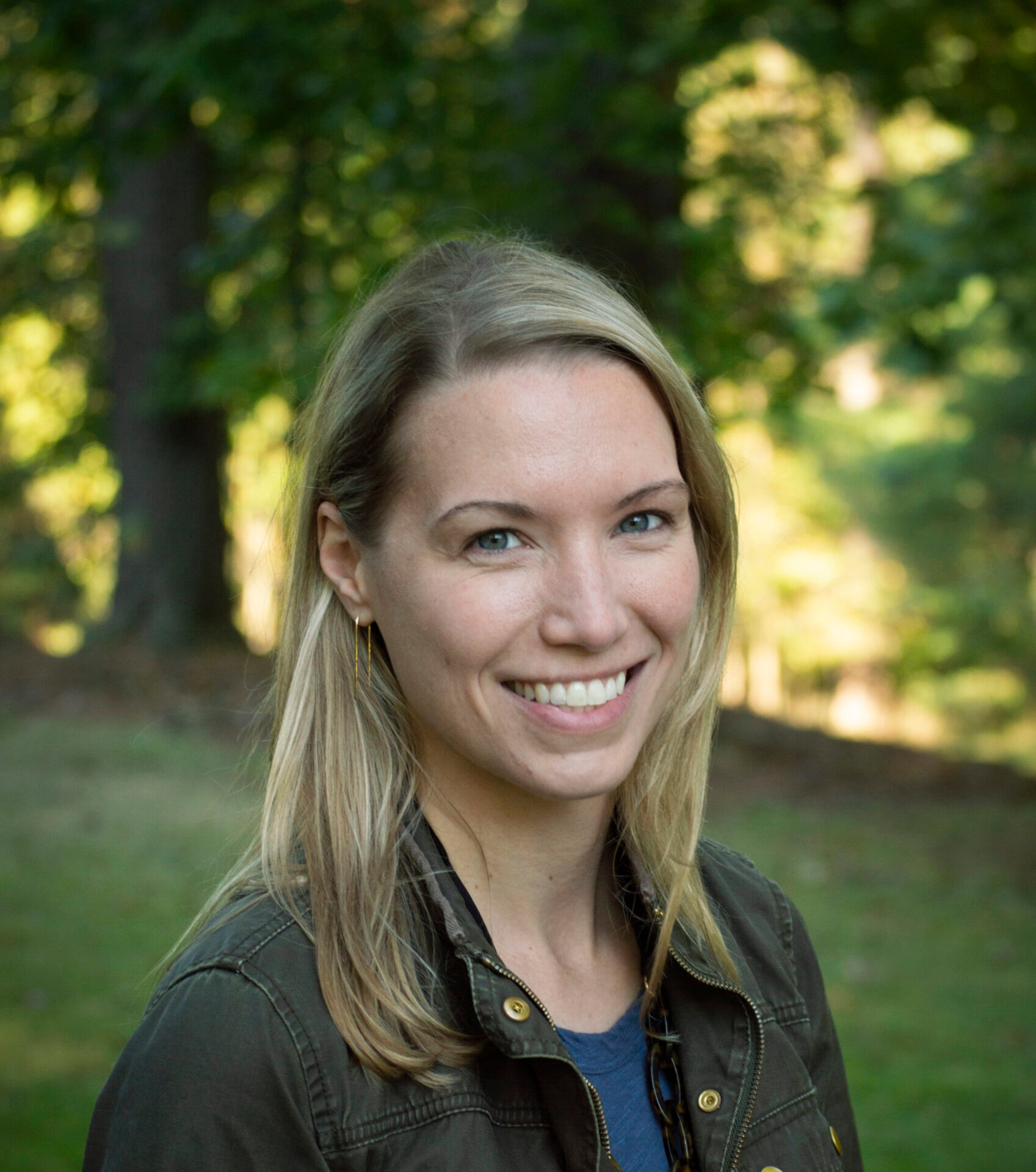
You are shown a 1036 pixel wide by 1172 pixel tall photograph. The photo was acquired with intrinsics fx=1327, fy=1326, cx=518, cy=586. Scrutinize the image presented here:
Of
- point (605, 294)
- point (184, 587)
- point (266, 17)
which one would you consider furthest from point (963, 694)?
point (605, 294)

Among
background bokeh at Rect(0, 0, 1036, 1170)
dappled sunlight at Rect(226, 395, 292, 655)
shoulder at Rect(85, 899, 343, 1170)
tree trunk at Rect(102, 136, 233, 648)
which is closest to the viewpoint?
shoulder at Rect(85, 899, 343, 1170)

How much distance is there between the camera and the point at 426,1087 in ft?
5.58

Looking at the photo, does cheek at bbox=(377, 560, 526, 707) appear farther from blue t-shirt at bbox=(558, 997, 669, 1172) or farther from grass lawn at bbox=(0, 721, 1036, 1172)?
grass lawn at bbox=(0, 721, 1036, 1172)

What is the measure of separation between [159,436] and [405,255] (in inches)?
384

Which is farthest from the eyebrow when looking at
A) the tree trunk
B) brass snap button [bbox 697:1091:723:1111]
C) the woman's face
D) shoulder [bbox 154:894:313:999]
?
the tree trunk

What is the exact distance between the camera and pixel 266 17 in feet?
16.4

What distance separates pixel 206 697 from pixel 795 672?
2046 cm

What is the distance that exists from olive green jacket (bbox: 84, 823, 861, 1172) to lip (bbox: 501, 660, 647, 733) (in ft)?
0.85

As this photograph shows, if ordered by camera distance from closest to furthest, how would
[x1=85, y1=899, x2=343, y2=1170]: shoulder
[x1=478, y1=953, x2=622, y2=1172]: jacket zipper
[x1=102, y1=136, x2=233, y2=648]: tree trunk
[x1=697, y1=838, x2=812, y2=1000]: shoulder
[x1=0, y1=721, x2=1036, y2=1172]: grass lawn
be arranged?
[x1=85, y1=899, x2=343, y2=1170]: shoulder → [x1=478, y1=953, x2=622, y2=1172]: jacket zipper → [x1=697, y1=838, x2=812, y2=1000]: shoulder → [x1=0, y1=721, x2=1036, y2=1172]: grass lawn → [x1=102, y1=136, x2=233, y2=648]: tree trunk

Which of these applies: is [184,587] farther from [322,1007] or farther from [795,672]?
[795,672]

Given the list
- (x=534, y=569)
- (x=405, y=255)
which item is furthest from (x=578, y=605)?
(x=405, y=255)

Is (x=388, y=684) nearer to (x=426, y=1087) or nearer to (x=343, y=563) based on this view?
(x=343, y=563)

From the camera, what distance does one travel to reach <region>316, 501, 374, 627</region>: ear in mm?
1981

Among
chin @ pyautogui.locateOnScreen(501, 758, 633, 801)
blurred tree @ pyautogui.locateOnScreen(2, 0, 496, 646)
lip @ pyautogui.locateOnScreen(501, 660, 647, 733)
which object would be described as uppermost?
blurred tree @ pyautogui.locateOnScreen(2, 0, 496, 646)
